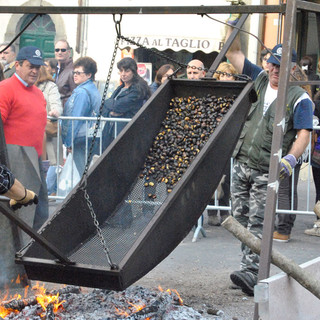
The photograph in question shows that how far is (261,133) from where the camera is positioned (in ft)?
19.8

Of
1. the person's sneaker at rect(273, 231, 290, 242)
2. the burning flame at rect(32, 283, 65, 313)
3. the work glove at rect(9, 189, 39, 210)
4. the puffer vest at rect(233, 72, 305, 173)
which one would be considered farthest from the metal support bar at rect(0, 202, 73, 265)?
the person's sneaker at rect(273, 231, 290, 242)

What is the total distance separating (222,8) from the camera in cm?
468

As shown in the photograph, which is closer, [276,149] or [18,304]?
[276,149]

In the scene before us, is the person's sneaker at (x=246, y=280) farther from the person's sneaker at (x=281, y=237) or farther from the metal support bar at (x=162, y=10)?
the metal support bar at (x=162, y=10)

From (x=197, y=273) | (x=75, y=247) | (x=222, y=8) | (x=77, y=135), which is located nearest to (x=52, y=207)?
(x=77, y=135)

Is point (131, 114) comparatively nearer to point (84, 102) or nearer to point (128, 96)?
point (128, 96)

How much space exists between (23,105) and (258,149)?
2455 millimetres

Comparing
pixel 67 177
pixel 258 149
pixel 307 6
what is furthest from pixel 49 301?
pixel 67 177

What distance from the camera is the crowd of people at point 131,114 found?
5867mm

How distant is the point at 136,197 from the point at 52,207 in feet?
11.9

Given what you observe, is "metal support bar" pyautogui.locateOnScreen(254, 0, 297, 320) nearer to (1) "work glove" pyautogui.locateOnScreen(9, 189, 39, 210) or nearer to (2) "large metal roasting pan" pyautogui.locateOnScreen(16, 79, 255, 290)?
(2) "large metal roasting pan" pyautogui.locateOnScreen(16, 79, 255, 290)

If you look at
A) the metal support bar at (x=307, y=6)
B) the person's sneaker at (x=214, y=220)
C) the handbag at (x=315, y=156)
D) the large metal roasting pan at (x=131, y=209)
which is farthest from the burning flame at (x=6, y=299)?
the handbag at (x=315, y=156)

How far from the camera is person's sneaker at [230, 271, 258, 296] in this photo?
5.97 m

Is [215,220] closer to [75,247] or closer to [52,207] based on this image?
[52,207]
